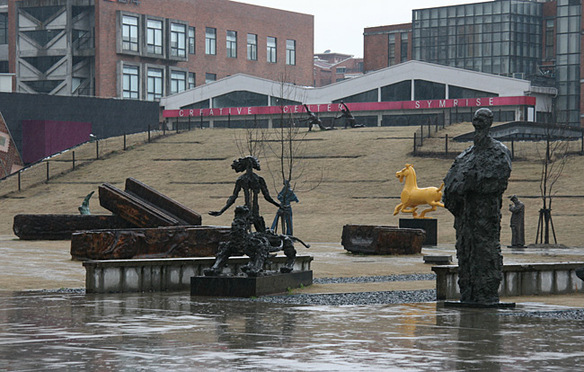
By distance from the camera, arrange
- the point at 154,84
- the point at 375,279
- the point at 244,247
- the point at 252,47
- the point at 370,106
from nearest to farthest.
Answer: the point at 244,247, the point at 375,279, the point at 370,106, the point at 154,84, the point at 252,47

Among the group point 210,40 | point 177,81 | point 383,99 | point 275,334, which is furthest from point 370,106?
point 275,334

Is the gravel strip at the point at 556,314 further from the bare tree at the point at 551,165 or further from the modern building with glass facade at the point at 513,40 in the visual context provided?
the modern building with glass facade at the point at 513,40

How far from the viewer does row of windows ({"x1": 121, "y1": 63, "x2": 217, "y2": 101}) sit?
3536 inches

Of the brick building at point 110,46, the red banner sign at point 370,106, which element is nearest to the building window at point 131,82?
the brick building at point 110,46

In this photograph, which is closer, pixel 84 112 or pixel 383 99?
pixel 84 112

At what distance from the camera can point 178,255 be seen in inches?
805

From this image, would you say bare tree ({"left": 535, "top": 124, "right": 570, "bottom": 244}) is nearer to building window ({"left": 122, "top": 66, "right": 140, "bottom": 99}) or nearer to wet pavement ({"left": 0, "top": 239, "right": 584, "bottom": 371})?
wet pavement ({"left": 0, "top": 239, "right": 584, "bottom": 371})

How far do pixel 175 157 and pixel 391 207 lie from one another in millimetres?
19349

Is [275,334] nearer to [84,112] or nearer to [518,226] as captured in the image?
[518,226]

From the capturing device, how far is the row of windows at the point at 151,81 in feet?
295

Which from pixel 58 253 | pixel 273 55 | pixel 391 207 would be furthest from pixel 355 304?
pixel 273 55

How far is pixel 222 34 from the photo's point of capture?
10262 centimetres

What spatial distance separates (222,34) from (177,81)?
32.6 ft

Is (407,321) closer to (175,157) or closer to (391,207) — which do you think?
(391,207)
